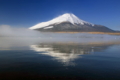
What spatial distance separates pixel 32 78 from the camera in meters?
10.3

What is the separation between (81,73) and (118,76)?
10.3ft

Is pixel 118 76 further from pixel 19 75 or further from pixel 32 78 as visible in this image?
pixel 19 75

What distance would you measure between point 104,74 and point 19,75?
7.59 meters

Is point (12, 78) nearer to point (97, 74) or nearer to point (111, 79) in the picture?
point (97, 74)

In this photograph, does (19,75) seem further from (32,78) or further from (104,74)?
(104,74)

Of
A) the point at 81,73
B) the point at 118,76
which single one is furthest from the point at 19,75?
the point at 118,76

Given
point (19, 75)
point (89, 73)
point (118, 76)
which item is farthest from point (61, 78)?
point (118, 76)

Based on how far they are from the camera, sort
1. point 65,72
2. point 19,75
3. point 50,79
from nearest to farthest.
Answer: point 50,79
point 19,75
point 65,72

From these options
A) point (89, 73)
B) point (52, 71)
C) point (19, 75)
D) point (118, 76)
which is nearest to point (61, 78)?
point (52, 71)

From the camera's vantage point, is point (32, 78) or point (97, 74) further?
point (97, 74)

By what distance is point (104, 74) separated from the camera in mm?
11211

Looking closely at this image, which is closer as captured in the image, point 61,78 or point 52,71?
point 61,78

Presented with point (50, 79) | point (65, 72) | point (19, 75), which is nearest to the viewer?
point (50, 79)

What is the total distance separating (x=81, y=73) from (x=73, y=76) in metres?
1.09
